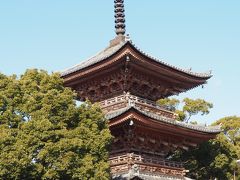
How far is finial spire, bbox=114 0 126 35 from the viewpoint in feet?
98.4

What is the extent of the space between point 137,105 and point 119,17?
7.58 metres

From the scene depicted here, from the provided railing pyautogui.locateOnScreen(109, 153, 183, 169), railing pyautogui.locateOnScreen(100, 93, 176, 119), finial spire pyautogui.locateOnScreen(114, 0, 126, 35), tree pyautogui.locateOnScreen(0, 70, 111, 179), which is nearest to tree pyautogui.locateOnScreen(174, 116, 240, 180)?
railing pyautogui.locateOnScreen(100, 93, 176, 119)

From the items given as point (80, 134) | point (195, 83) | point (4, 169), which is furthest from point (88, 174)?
point (195, 83)

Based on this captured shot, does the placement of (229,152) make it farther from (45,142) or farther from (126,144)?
(45,142)

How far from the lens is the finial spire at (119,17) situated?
3000 centimetres

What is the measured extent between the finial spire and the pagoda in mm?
291

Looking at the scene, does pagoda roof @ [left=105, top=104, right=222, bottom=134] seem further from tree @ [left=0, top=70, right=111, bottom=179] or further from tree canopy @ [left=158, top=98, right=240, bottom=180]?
tree canopy @ [left=158, top=98, right=240, bottom=180]

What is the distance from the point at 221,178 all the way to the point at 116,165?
16.1 m

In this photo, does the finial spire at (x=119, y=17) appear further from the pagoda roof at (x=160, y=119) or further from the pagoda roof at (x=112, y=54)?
the pagoda roof at (x=160, y=119)

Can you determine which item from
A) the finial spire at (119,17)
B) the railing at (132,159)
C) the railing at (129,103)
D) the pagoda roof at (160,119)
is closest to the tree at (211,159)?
the pagoda roof at (160,119)

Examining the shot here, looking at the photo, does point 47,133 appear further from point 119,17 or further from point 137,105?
point 119,17

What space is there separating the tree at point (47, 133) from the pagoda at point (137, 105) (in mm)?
3085

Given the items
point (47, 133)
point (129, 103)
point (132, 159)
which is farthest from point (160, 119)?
point (47, 133)

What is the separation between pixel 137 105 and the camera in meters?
25.9
